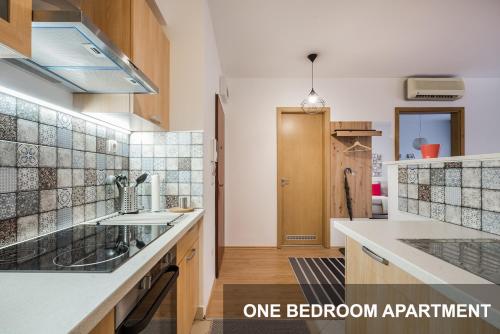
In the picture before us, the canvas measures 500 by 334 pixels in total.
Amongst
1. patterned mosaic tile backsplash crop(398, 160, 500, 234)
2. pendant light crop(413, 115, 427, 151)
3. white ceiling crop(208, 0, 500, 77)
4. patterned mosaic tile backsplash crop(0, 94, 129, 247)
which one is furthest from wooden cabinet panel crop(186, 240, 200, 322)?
pendant light crop(413, 115, 427, 151)

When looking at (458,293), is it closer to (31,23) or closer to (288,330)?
(31,23)

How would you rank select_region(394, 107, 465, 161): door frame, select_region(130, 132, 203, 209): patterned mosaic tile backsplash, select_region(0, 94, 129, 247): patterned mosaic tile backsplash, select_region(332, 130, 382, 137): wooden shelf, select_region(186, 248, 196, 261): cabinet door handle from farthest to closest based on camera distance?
select_region(394, 107, 465, 161): door frame < select_region(332, 130, 382, 137): wooden shelf < select_region(130, 132, 203, 209): patterned mosaic tile backsplash < select_region(186, 248, 196, 261): cabinet door handle < select_region(0, 94, 129, 247): patterned mosaic tile backsplash

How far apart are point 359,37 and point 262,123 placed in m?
1.62

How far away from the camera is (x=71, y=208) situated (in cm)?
136

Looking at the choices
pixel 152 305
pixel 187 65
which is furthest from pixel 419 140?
pixel 152 305

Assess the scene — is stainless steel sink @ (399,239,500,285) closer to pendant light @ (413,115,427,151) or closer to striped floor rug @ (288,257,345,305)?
striped floor rug @ (288,257,345,305)

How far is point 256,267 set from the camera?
9.59 ft

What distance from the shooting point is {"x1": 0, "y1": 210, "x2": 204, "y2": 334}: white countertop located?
47 cm

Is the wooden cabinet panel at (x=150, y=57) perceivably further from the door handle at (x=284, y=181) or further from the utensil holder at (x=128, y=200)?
the door handle at (x=284, y=181)

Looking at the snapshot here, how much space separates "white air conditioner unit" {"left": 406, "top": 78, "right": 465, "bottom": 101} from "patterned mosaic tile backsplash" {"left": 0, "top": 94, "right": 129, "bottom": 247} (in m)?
3.95

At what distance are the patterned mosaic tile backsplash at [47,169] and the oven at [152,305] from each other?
59 centimetres

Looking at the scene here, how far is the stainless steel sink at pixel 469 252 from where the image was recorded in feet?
2.30

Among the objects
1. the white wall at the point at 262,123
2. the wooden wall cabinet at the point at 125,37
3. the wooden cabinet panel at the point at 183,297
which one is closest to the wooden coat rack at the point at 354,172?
the white wall at the point at 262,123

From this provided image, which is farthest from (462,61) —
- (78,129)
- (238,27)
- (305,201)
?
(78,129)
